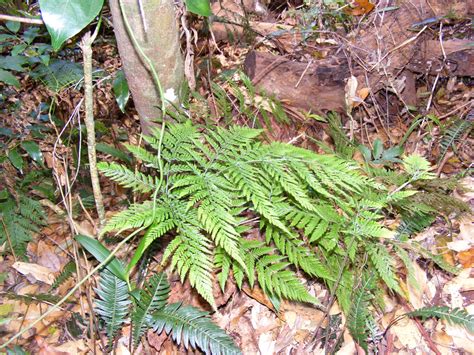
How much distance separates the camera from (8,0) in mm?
2252

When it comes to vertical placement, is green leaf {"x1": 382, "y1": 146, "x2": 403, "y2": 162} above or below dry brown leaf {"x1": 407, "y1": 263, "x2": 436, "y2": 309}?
above

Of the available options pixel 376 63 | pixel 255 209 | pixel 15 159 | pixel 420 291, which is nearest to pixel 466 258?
pixel 420 291

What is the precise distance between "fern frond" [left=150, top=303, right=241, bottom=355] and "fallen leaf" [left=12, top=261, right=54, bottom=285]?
A: 35.1 inches

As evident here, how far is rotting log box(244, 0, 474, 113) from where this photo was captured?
251cm

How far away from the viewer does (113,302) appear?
1860 millimetres

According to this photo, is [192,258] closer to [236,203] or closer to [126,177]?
[236,203]

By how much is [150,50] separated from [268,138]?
2.82 ft

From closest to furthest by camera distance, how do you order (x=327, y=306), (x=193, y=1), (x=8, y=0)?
1. (x=193, y=1)
2. (x=327, y=306)
3. (x=8, y=0)

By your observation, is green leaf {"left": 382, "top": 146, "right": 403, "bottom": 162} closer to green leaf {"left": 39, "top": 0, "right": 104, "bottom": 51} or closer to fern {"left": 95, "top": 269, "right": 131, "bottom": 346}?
fern {"left": 95, "top": 269, "right": 131, "bottom": 346}

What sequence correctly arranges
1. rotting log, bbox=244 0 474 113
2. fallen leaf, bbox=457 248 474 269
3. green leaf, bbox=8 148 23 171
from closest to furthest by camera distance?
fallen leaf, bbox=457 248 474 269 < green leaf, bbox=8 148 23 171 < rotting log, bbox=244 0 474 113

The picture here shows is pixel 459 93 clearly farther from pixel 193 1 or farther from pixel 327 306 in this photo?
pixel 193 1

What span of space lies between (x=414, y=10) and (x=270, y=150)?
1.65 m

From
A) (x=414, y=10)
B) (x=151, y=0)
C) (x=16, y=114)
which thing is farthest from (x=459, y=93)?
(x=16, y=114)

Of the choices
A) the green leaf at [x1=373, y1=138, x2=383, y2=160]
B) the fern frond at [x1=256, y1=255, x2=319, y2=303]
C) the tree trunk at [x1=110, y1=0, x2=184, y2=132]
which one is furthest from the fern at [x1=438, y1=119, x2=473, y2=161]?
the tree trunk at [x1=110, y1=0, x2=184, y2=132]
